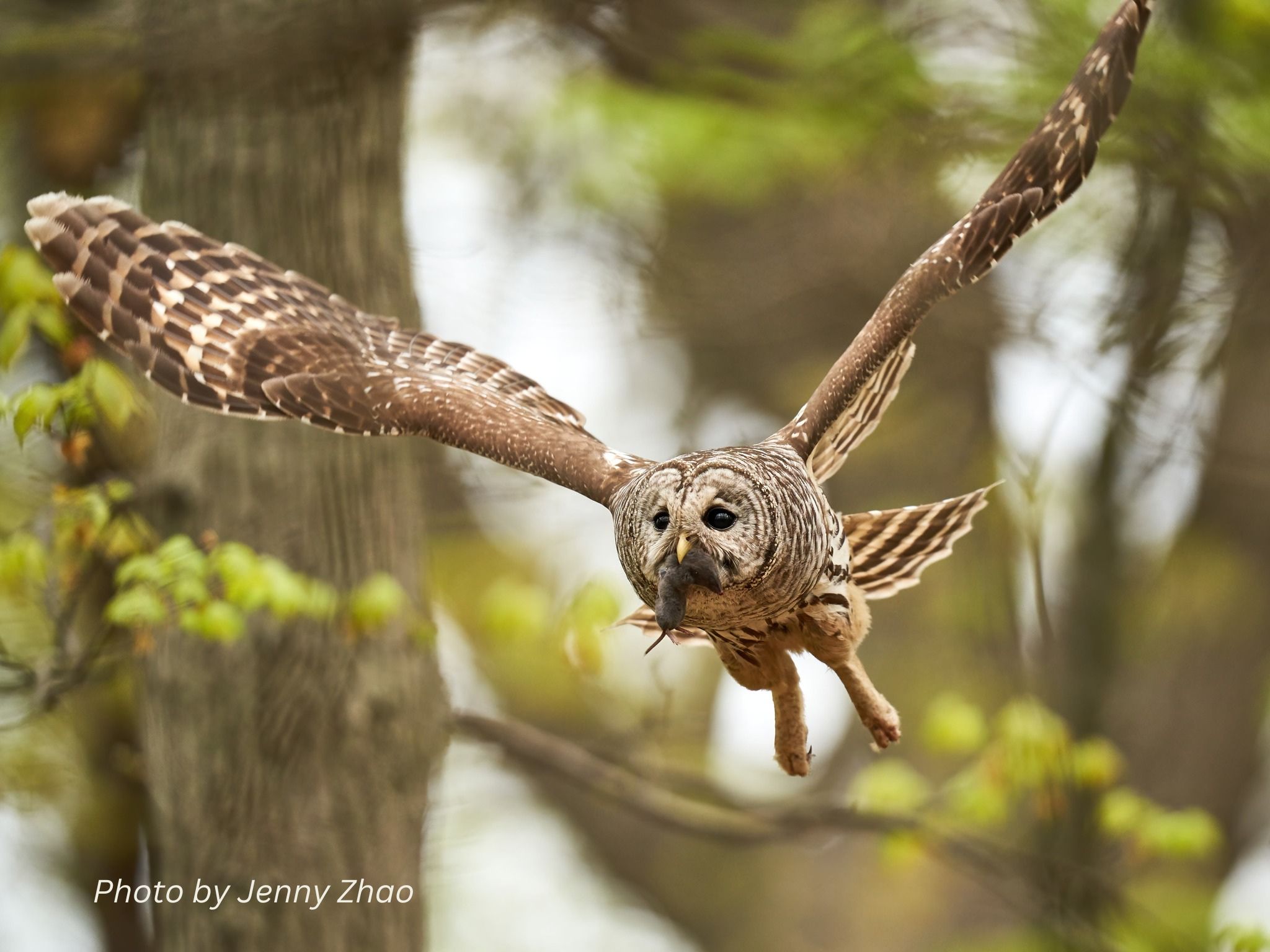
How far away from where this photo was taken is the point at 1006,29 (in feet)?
22.3

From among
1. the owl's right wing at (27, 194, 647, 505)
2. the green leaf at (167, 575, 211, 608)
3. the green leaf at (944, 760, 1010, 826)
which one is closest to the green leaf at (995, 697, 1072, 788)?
the green leaf at (944, 760, 1010, 826)

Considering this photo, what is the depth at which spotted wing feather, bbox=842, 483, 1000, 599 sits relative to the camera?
416cm

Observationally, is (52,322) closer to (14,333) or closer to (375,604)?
(14,333)

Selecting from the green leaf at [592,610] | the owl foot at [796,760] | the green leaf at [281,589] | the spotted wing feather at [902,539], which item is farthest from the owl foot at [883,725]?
the green leaf at [281,589]

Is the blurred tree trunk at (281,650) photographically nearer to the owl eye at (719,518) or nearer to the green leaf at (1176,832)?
the owl eye at (719,518)

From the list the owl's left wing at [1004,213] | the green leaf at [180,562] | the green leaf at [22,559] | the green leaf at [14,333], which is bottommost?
the green leaf at [22,559]

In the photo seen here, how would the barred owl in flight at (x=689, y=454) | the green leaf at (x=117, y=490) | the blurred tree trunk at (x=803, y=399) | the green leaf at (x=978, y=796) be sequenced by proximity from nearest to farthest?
the barred owl in flight at (x=689, y=454) < the green leaf at (x=117, y=490) < the green leaf at (x=978, y=796) < the blurred tree trunk at (x=803, y=399)

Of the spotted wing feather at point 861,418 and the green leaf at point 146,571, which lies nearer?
A: the spotted wing feather at point 861,418

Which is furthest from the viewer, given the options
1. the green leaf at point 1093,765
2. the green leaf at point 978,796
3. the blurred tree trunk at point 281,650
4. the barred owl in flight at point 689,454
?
the green leaf at point 978,796

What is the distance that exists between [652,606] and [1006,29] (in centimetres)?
473

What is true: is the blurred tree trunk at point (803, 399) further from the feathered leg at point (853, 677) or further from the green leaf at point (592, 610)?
the feathered leg at point (853, 677)

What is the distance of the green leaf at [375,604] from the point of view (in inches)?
191

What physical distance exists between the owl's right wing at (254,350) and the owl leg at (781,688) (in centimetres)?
64

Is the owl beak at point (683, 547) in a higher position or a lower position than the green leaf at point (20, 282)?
higher
